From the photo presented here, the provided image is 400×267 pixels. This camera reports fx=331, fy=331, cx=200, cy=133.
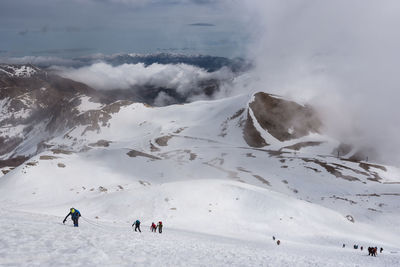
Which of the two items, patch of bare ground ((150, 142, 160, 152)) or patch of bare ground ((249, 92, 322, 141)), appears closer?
patch of bare ground ((150, 142, 160, 152))

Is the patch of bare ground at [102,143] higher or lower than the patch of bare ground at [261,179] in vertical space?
higher

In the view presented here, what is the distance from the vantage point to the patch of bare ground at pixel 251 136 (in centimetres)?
17811

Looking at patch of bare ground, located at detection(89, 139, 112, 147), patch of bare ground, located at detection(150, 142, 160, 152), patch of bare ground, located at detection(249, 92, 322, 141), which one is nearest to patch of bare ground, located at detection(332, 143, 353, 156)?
patch of bare ground, located at detection(249, 92, 322, 141)

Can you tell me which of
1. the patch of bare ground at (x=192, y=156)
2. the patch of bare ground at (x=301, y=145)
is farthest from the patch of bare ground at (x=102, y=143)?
the patch of bare ground at (x=301, y=145)

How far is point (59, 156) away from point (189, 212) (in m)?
75.2

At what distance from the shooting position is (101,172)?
4136 inches

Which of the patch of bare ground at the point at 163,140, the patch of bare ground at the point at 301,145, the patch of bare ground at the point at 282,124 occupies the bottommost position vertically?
the patch of bare ground at the point at 163,140

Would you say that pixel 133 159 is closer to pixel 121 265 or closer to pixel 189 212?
pixel 189 212

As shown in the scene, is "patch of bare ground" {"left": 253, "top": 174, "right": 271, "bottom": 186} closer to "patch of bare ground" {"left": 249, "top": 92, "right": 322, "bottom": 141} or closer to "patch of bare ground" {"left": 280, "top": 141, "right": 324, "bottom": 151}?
"patch of bare ground" {"left": 280, "top": 141, "right": 324, "bottom": 151}

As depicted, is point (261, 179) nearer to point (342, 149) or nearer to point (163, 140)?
point (163, 140)

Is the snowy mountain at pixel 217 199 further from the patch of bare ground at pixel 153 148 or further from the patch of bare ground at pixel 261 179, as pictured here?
the patch of bare ground at pixel 153 148

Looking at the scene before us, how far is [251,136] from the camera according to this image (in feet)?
600

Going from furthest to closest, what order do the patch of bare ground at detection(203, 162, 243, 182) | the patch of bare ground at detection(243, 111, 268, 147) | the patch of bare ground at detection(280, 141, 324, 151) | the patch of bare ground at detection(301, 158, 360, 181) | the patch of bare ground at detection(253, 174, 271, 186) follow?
the patch of bare ground at detection(243, 111, 268, 147) < the patch of bare ground at detection(280, 141, 324, 151) < the patch of bare ground at detection(301, 158, 360, 181) < the patch of bare ground at detection(203, 162, 243, 182) < the patch of bare ground at detection(253, 174, 271, 186)

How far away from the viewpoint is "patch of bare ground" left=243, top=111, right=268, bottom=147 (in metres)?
178
